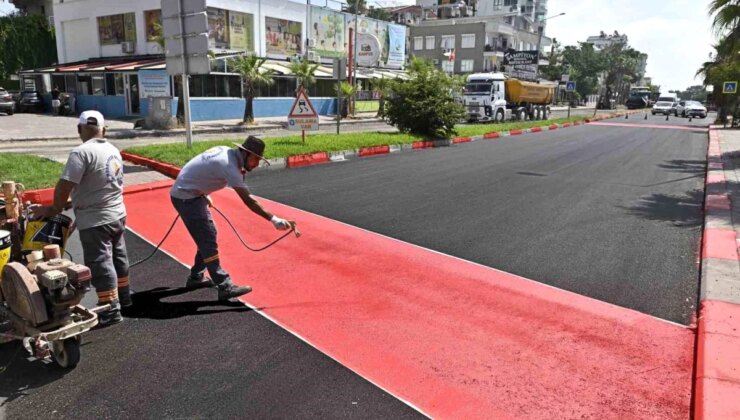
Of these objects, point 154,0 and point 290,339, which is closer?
point 290,339

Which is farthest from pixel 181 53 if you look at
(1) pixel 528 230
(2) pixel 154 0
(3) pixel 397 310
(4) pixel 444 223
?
(2) pixel 154 0

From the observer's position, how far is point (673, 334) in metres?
4.43

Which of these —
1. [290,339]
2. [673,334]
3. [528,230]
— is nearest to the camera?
[290,339]

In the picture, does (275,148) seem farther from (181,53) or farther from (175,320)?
(175,320)

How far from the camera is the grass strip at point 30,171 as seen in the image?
361 inches

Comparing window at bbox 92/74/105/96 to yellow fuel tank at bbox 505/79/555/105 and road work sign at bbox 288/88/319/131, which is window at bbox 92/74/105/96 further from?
yellow fuel tank at bbox 505/79/555/105

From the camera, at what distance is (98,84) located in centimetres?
3119

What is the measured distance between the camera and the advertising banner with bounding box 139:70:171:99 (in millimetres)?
27828

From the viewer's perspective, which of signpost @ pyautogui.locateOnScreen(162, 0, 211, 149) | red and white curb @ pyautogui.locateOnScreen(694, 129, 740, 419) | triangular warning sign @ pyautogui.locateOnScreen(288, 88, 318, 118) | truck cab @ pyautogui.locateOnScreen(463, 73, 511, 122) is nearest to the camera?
red and white curb @ pyautogui.locateOnScreen(694, 129, 740, 419)

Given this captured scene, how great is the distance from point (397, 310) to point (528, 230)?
11.5 feet

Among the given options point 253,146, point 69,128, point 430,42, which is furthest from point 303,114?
point 430,42

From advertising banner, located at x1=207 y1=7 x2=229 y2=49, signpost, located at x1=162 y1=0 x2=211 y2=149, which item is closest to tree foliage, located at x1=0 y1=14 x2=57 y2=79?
advertising banner, located at x1=207 y1=7 x2=229 y2=49

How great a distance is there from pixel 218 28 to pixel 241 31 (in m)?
1.99

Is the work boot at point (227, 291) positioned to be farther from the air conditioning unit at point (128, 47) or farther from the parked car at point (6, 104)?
the air conditioning unit at point (128, 47)
